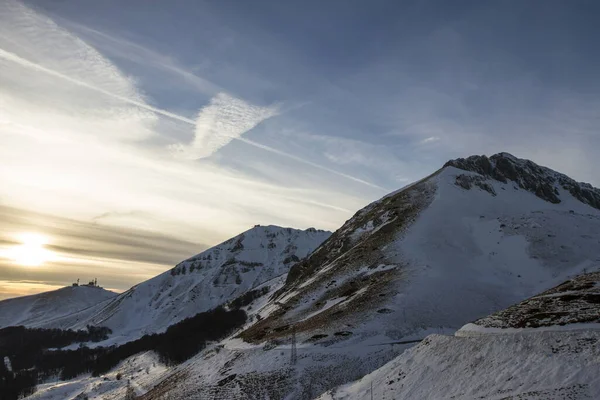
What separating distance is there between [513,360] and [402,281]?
44.7 metres

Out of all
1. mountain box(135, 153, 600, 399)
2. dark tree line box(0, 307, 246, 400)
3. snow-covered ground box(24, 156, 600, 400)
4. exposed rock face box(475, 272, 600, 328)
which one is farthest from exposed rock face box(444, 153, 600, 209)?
exposed rock face box(475, 272, 600, 328)

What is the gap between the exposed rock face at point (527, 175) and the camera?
138 metres

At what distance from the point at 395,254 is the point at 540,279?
25582 mm

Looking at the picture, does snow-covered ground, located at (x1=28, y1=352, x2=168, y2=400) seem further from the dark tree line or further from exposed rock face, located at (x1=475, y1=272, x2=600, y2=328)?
exposed rock face, located at (x1=475, y1=272, x2=600, y2=328)

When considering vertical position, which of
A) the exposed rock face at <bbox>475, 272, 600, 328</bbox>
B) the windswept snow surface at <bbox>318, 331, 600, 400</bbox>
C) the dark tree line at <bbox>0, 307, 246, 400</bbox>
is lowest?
the dark tree line at <bbox>0, 307, 246, 400</bbox>

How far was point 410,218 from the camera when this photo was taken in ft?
334

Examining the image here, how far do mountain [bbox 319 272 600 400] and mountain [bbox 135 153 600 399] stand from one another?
620 inches

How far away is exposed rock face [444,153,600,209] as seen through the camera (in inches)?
5418

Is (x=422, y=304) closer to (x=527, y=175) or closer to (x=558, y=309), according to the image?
(x=558, y=309)

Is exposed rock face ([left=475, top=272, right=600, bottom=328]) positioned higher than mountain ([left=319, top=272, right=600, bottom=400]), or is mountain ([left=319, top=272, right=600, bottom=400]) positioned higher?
exposed rock face ([left=475, top=272, right=600, bottom=328])

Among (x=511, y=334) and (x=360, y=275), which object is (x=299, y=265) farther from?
Answer: (x=511, y=334)

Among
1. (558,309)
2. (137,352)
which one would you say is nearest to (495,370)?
(558,309)

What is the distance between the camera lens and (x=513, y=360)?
79.8 ft

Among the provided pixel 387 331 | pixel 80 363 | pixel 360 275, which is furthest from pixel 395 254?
pixel 80 363
